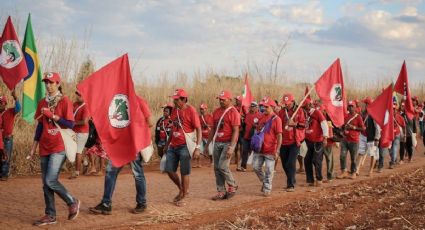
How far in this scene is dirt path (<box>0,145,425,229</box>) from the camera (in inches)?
305

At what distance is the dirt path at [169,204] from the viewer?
7754 millimetres

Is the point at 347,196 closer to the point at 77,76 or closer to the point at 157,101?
the point at 77,76

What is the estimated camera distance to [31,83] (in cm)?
1209

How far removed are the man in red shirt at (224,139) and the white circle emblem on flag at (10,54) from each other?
5.02 metres

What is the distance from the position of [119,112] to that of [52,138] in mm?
1012

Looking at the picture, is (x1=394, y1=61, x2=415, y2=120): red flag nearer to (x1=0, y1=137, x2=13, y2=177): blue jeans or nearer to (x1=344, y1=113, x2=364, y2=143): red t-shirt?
(x1=344, y1=113, x2=364, y2=143): red t-shirt

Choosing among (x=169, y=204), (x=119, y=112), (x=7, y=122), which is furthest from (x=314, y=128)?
(x=7, y=122)

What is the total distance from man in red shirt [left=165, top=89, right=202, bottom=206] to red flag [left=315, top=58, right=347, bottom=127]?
3.83 m

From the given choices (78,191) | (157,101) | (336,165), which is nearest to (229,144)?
(78,191)

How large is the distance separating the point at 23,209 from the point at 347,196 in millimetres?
5444

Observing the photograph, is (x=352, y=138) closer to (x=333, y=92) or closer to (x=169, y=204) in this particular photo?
(x=333, y=92)

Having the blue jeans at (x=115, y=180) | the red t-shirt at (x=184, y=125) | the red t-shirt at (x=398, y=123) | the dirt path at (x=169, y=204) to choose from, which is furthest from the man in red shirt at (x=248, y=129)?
the blue jeans at (x=115, y=180)

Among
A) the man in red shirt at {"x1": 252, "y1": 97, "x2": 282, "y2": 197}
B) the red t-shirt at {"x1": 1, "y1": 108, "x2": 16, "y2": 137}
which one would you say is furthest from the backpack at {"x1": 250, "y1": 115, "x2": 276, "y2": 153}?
the red t-shirt at {"x1": 1, "y1": 108, "x2": 16, "y2": 137}

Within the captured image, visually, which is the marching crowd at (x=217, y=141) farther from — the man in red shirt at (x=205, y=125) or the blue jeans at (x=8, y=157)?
the man in red shirt at (x=205, y=125)
